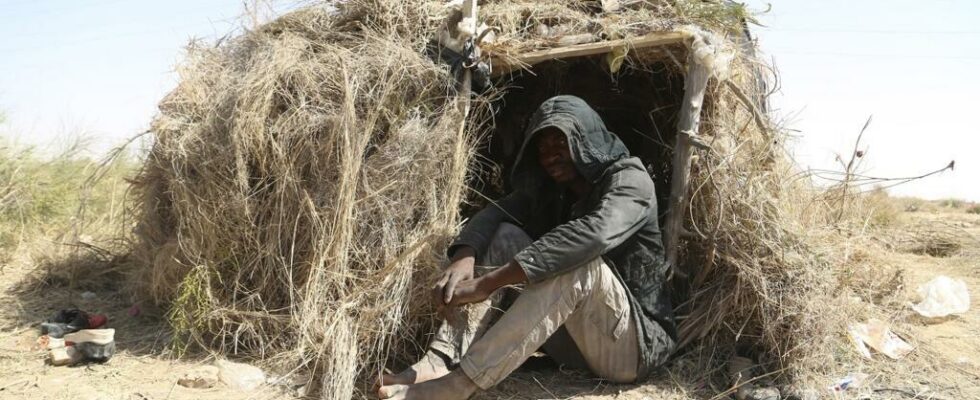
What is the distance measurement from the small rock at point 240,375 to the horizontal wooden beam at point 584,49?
203cm

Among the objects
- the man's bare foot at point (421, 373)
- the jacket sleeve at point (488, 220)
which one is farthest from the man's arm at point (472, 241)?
the man's bare foot at point (421, 373)

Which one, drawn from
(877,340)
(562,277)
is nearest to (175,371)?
(562,277)

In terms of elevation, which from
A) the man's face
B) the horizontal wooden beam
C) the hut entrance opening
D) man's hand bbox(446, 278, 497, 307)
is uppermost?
the horizontal wooden beam

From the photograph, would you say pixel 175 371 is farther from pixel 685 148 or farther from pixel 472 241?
pixel 685 148

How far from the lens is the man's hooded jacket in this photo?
10.2 feet

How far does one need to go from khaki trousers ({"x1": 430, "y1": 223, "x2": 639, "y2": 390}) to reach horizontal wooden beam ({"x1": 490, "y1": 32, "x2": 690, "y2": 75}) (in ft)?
3.34

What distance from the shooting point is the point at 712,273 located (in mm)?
3977

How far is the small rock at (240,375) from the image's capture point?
3496mm

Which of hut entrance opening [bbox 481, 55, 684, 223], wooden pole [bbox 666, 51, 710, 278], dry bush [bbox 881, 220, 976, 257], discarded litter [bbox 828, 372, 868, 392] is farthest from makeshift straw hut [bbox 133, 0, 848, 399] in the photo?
dry bush [bbox 881, 220, 976, 257]

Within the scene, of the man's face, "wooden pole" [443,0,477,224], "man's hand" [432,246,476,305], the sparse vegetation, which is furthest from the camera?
the sparse vegetation

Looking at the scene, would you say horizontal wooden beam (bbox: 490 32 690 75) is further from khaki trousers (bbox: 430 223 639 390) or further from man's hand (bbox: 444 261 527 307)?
man's hand (bbox: 444 261 527 307)

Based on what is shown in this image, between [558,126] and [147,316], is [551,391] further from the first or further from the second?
[147,316]

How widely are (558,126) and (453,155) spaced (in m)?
0.71

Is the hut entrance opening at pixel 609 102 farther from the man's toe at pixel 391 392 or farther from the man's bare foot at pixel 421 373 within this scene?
the man's toe at pixel 391 392
